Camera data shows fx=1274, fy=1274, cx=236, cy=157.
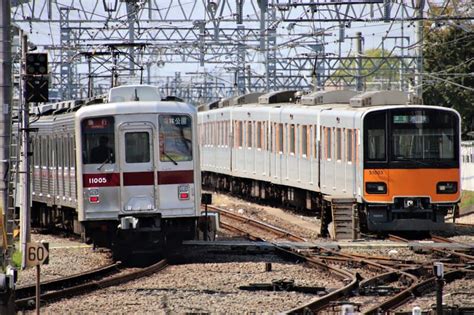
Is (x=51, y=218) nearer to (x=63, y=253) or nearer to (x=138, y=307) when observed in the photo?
(x=63, y=253)

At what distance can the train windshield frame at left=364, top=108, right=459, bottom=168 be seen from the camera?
2214 cm

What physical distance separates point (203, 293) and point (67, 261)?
4.59 m

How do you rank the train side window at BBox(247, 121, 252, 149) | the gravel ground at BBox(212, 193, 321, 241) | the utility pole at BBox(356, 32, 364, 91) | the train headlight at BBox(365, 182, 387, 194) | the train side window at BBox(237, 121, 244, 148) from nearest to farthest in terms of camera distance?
the train headlight at BBox(365, 182, 387, 194)
the gravel ground at BBox(212, 193, 321, 241)
the train side window at BBox(247, 121, 252, 149)
the train side window at BBox(237, 121, 244, 148)
the utility pole at BBox(356, 32, 364, 91)

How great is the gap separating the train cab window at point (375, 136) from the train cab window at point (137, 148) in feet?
17.9

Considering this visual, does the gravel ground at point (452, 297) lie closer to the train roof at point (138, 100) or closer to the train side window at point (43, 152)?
the train roof at point (138, 100)

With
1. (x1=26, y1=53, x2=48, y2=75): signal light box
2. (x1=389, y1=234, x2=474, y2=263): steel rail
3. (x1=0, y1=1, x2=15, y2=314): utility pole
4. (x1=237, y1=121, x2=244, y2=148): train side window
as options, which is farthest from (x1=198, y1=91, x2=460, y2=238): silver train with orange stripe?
(x1=0, y1=1, x2=15, y2=314): utility pole

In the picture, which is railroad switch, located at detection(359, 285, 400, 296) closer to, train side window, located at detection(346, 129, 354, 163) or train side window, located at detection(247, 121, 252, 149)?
train side window, located at detection(346, 129, 354, 163)

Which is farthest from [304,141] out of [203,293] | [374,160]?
[203,293]

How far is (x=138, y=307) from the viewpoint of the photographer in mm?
13398

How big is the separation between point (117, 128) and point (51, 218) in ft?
24.3

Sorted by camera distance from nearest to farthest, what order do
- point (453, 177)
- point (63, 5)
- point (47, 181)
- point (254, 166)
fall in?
point (453, 177)
point (47, 181)
point (254, 166)
point (63, 5)

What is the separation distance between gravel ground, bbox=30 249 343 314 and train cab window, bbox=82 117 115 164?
195cm

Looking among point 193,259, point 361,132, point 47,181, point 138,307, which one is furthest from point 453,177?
A: point 138,307

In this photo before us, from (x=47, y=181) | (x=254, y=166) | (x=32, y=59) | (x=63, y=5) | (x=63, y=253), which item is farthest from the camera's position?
(x=63, y=5)
